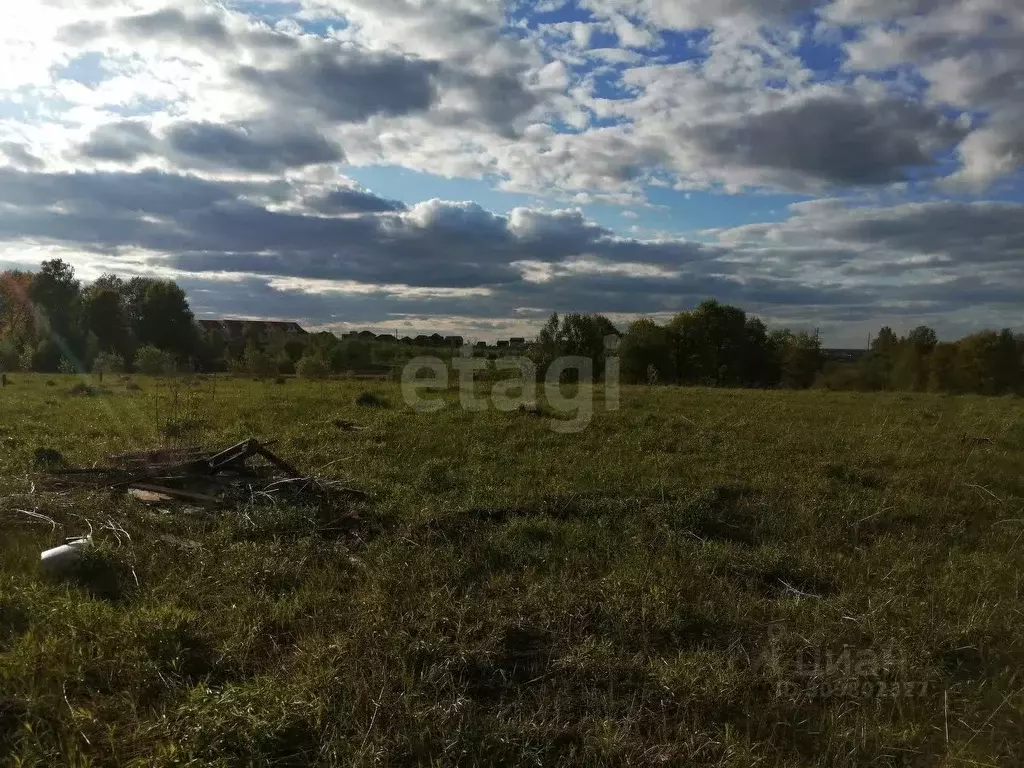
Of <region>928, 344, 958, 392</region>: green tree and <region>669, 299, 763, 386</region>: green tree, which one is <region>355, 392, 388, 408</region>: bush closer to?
<region>928, 344, 958, 392</region>: green tree

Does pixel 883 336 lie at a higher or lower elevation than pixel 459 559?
higher

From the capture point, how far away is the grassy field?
2.67 metres

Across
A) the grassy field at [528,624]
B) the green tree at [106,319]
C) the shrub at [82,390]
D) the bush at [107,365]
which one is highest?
the green tree at [106,319]

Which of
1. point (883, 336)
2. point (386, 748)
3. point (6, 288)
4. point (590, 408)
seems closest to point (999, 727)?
point (386, 748)

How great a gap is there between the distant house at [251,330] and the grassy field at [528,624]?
1659 inches

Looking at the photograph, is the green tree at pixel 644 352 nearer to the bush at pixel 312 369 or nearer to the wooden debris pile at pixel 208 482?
the bush at pixel 312 369

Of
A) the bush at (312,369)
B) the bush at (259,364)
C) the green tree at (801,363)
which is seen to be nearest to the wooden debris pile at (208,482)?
the bush at (312,369)

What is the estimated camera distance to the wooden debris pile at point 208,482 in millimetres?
5988

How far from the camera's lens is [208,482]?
6332 millimetres

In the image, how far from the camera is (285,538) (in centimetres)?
504

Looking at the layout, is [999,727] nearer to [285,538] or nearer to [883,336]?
[285,538]

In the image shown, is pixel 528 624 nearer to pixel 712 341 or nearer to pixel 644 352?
pixel 644 352

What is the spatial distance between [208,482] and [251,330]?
49429mm

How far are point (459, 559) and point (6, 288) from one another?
56111mm
